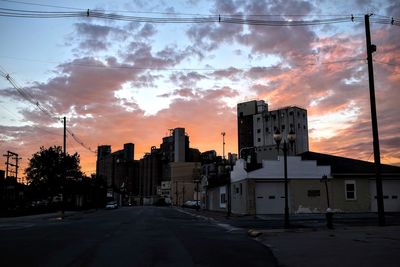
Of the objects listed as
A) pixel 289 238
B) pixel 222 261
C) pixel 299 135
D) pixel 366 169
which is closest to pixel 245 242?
pixel 289 238

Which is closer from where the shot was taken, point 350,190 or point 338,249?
point 338,249

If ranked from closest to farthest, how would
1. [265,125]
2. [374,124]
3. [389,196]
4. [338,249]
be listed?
[338,249]
[374,124]
[389,196]
[265,125]

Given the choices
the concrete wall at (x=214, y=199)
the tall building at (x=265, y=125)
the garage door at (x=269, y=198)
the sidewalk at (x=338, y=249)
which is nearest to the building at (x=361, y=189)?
the garage door at (x=269, y=198)

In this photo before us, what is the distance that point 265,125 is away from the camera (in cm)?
12988

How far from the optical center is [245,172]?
46.6 meters

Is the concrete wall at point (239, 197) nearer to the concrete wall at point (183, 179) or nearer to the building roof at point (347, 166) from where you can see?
the building roof at point (347, 166)

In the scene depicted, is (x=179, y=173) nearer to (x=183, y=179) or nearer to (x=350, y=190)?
(x=183, y=179)

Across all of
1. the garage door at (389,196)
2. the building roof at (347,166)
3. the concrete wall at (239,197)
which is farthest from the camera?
the concrete wall at (239,197)

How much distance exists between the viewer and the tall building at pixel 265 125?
12150 cm

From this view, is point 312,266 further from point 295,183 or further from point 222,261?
point 295,183

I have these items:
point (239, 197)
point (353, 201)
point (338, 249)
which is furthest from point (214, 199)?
point (338, 249)

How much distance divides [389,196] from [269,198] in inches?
434

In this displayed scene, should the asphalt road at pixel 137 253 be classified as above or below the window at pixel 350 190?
below

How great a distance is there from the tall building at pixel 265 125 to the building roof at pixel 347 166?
199 ft
